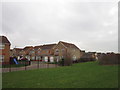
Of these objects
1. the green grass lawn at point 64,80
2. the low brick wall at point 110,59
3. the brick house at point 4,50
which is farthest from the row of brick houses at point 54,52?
the green grass lawn at point 64,80

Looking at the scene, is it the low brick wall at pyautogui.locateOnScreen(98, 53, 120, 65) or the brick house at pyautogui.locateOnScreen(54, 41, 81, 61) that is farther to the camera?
the brick house at pyautogui.locateOnScreen(54, 41, 81, 61)

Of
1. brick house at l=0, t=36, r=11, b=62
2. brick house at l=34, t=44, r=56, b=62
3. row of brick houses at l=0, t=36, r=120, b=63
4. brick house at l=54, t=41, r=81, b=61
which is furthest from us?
brick house at l=34, t=44, r=56, b=62

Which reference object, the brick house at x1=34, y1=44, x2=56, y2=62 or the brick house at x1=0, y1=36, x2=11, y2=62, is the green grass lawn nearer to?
the brick house at x1=0, y1=36, x2=11, y2=62

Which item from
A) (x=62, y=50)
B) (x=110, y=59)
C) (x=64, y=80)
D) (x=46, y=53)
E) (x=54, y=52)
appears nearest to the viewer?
(x=64, y=80)

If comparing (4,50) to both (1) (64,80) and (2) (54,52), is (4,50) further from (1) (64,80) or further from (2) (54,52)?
(1) (64,80)

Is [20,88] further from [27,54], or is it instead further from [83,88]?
[27,54]

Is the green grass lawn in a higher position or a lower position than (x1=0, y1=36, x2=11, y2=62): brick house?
lower

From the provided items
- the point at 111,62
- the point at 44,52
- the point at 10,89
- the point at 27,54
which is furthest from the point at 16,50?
the point at 10,89

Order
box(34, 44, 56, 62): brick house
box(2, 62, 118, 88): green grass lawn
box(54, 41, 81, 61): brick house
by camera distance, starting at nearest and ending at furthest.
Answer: box(2, 62, 118, 88): green grass lawn < box(54, 41, 81, 61): brick house < box(34, 44, 56, 62): brick house

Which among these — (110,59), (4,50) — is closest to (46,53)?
(4,50)

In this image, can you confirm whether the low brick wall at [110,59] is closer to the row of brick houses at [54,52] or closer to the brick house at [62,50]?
the row of brick houses at [54,52]

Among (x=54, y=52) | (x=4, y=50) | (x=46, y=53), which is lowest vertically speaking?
(x=46, y=53)

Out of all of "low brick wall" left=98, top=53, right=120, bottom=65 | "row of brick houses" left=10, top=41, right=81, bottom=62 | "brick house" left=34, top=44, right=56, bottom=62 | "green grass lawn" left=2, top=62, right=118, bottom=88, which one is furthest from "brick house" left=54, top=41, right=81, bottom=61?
"green grass lawn" left=2, top=62, right=118, bottom=88

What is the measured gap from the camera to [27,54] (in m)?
61.5
